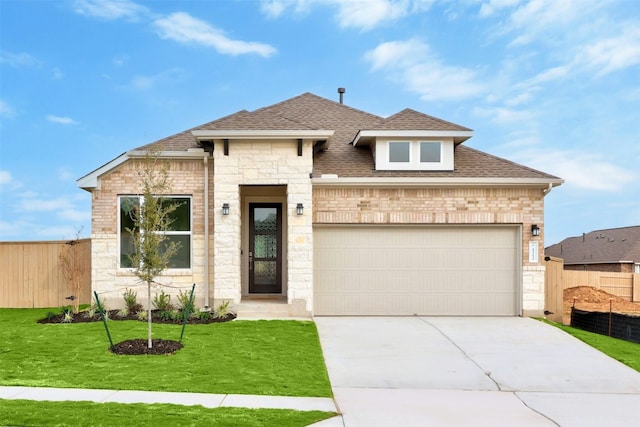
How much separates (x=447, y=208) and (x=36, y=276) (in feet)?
38.9

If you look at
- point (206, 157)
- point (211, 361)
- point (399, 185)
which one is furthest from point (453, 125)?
point (211, 361)

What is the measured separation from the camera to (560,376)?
28.2 feet

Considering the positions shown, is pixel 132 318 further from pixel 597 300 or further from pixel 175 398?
pixel 597 300

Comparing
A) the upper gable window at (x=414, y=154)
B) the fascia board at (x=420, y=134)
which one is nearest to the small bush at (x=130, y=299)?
the upper gable window at (x=414, y=154)

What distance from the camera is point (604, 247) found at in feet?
118

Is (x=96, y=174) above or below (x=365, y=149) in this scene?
below

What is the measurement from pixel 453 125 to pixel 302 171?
4.34 meters

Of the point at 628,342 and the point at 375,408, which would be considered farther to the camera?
the point at 628,342

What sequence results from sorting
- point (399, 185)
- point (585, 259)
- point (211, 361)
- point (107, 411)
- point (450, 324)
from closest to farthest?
point (107, 411) → point (211, 361) → point (450, 324) → point (399, 185) → point (585, 259)

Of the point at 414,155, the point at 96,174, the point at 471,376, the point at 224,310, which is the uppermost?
the point at 414,155

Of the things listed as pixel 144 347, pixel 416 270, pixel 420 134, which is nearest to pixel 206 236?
pixel 144 347

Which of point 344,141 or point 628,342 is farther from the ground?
point 344,141

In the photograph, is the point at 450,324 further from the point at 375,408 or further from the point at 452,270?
the point at 375,408

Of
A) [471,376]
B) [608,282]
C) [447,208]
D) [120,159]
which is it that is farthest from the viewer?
[608,282]
